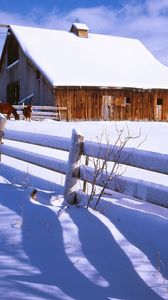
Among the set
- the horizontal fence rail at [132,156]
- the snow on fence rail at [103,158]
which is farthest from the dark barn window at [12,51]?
the horizontal fence rail at [132,156]

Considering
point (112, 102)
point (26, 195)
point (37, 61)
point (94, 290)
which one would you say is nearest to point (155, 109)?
point (112, 102)

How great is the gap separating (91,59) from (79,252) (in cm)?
2878

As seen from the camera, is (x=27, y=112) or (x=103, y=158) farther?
(x=27, y=112)

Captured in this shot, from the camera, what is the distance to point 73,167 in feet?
16.9

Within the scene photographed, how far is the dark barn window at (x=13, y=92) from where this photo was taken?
34037mm

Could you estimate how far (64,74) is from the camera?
28.0 metres

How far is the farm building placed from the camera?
92.4ft

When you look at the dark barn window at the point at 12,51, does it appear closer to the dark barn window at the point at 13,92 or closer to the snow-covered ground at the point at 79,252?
the dark barn window at the point at 13,92

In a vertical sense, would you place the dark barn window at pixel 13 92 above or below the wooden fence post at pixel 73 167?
above

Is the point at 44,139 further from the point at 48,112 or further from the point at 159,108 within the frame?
the point at 159,108

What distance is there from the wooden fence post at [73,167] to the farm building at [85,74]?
71.6ft

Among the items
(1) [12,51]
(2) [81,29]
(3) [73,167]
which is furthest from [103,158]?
(1) [12,51]

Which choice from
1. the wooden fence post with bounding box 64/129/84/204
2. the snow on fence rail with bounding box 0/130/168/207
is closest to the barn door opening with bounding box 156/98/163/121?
the snow on fence rail with bounding box 0/130/168/207

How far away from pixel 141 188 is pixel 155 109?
27214mm
